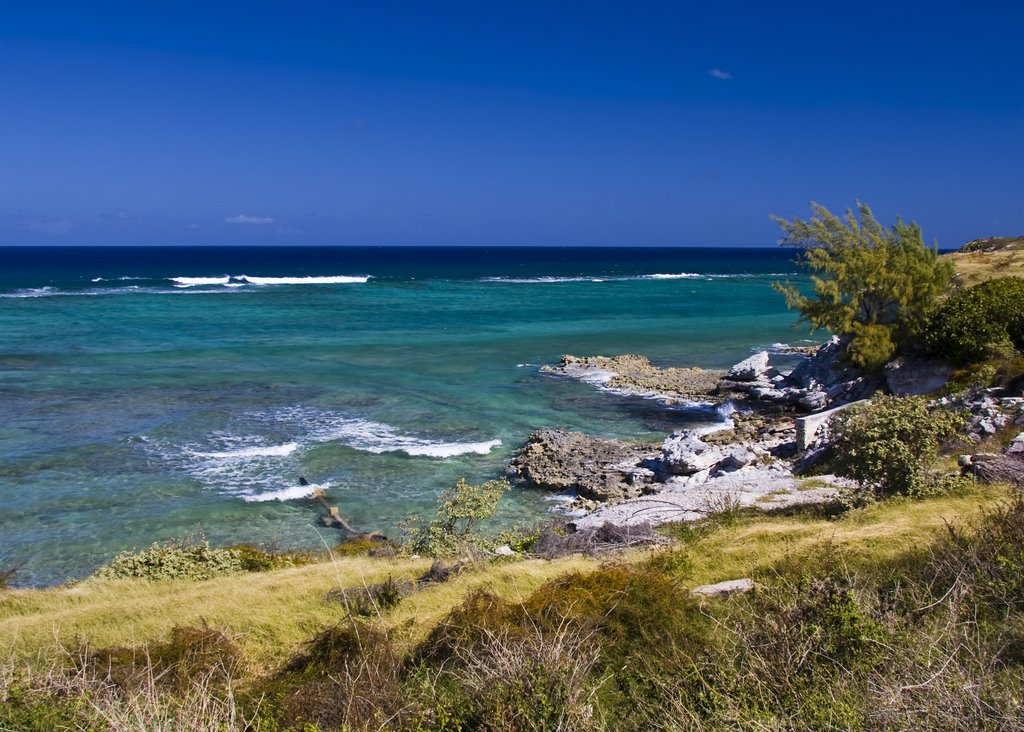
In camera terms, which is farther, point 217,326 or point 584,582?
point 217,326

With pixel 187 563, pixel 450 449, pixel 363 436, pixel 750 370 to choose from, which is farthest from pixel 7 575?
pixel 750 370

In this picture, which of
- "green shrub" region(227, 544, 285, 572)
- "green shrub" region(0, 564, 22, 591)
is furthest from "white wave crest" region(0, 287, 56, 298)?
"green shrub" region(227, 544, 285, 572)

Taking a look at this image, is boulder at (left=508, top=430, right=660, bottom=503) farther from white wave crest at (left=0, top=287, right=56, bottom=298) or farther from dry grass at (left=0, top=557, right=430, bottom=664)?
white wave crest at (left=0, top=287, right=56, bottom=298)

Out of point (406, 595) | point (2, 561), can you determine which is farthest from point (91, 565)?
point (406, 595)

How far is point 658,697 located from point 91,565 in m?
15.8

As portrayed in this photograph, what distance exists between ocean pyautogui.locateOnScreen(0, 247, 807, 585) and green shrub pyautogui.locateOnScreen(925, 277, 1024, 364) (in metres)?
9.10

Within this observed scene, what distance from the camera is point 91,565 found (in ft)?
61.0

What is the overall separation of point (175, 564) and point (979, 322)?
2422cm

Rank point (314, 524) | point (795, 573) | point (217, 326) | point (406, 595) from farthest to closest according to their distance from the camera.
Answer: point (217, 326) → point (314, 524) → point (406, 595) → point (795, 573)

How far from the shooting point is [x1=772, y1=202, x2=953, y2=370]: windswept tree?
94.5 feet

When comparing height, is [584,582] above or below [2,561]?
above

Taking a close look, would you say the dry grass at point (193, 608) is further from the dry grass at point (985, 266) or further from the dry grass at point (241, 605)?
the dry grass at point (985, 266)

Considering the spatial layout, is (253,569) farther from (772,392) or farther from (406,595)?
(772,392)

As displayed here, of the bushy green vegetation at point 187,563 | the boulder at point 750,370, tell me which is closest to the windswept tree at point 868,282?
the boulder at point 750,370
